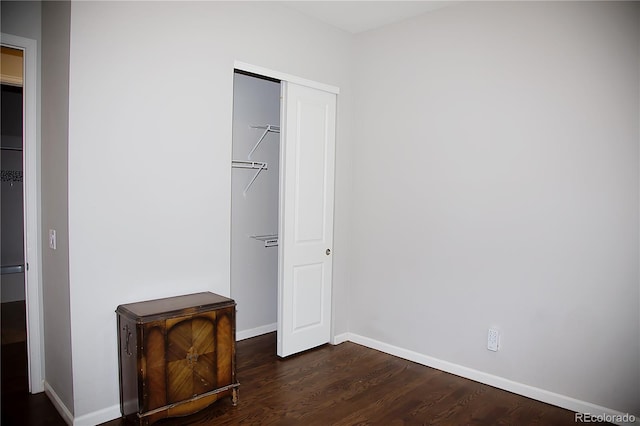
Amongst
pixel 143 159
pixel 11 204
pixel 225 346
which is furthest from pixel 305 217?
pixel 11 204

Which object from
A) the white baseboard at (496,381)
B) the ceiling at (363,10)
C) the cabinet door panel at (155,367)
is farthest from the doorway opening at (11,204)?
the white baseboard at (496,381)

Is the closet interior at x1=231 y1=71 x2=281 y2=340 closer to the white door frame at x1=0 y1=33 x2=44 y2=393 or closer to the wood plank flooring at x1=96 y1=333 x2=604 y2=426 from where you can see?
Result: the wood plank flooring at x1=96 y1=333 x2=604 y2=426

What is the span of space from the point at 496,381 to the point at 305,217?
1890mm

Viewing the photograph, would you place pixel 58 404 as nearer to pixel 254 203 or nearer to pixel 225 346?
pixel 225 346

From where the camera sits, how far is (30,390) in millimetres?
2822

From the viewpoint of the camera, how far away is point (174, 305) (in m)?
2.54

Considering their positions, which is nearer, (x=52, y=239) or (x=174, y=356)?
(x=174, y=356)

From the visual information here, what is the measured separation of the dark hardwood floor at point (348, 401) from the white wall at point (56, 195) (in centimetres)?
31

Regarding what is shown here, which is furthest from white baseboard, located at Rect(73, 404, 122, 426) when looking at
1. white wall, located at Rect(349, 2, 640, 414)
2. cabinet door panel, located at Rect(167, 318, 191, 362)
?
white wall, located at Rect(349, 2, 640, 414)

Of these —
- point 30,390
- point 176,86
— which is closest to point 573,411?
point 176,86

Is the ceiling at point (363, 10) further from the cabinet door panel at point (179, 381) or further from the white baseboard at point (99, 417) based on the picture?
→ the white baseboard at point (99, 417)

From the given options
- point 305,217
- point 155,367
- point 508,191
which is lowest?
point 155,367

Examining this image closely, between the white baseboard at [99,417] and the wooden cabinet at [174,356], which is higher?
the wooden cabinet at [174,356]

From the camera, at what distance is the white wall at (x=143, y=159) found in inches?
94.0
